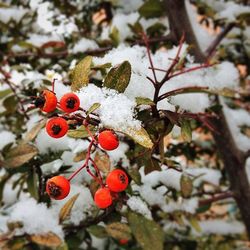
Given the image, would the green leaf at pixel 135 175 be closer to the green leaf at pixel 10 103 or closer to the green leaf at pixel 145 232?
the green leaf at pixel 145 232

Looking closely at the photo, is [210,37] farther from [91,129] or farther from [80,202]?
[91,129]

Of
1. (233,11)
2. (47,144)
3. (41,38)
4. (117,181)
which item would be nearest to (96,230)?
(47,144)

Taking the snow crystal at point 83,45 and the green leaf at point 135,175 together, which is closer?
the green leaf at point 135,175

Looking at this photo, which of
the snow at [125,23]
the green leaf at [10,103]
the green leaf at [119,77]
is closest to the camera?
the green leaf at [119,77]

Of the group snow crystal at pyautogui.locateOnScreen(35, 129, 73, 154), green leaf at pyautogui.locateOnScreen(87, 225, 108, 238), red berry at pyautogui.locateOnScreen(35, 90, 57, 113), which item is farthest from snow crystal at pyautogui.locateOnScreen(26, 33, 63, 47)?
red berry at pyautogui.locateOnScreen(35, 90, 57, 113)

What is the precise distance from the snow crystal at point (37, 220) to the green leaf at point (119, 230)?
15 cm

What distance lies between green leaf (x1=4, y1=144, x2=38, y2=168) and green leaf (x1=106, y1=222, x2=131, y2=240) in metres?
0.31

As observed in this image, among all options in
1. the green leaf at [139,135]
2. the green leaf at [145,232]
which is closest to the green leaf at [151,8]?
the green leaf at [145,232]

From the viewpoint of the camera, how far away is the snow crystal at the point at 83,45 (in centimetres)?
167

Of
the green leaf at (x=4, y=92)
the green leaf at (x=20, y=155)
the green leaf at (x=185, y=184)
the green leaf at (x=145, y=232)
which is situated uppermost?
the green leaf at (x=4, y=92)

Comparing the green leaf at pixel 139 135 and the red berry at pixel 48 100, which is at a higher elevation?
the red berry at pixel 48 100

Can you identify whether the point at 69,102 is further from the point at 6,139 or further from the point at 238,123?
the point at 238,123

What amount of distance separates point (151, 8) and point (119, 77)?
0.95 meters

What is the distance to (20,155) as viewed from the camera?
112 cm
